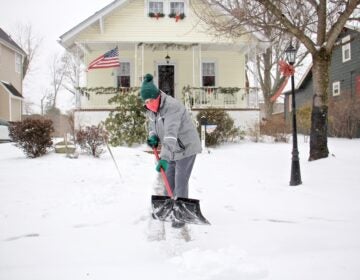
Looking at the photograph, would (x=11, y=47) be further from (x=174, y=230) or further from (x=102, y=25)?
(x=174, y=230)

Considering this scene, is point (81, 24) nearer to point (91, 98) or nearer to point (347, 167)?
point (91, 98)

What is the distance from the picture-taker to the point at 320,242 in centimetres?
391

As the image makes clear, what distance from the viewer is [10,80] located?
28.7 metres

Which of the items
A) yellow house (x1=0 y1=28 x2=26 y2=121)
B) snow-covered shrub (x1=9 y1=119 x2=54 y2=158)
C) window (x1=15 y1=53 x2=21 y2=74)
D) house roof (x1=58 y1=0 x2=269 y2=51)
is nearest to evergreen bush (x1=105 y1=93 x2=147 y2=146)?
snow-covered shrub (x1=9 y1=119 x2=54 y2=158)

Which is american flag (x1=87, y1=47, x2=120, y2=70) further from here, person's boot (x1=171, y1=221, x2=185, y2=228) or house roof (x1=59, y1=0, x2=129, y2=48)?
person's boot (x1=171, y1=221, x2=185, y2=228)

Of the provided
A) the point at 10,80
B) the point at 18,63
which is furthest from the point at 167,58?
the point at 18,63

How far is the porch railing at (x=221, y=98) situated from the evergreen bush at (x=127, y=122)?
11.4 feet

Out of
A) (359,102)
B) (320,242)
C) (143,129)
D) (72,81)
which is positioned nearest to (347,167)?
(320,242)

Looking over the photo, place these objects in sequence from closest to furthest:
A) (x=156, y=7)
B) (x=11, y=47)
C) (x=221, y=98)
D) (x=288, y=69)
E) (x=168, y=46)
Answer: (x=288, y=69), (x=221, y=98), (x=168, y=46), (x=156, y=7), (x=11, y=47)

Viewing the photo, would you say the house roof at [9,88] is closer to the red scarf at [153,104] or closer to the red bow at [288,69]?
the red bow at [288,69]

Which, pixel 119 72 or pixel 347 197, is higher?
pixel 119 72

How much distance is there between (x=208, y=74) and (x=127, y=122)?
7.20m

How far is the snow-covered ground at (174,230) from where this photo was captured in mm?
3215

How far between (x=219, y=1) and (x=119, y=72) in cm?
931
